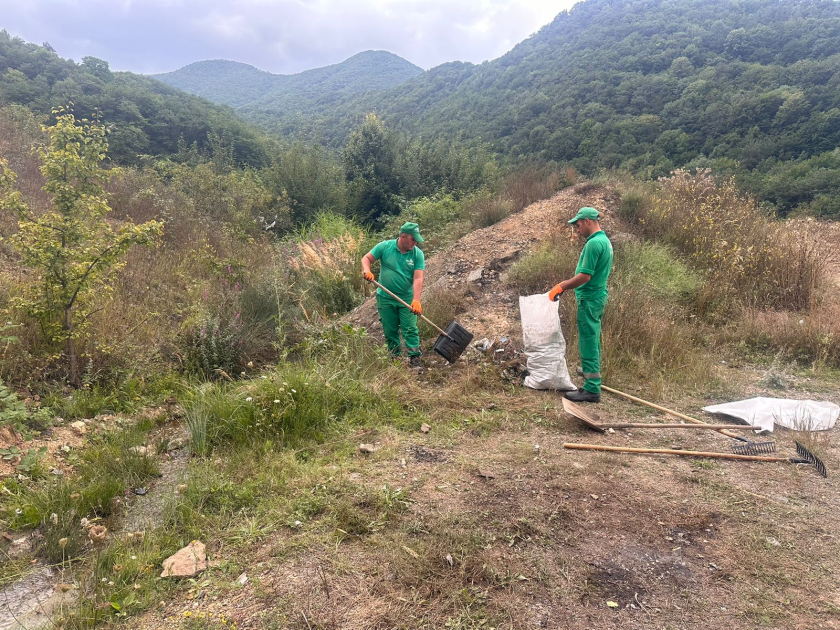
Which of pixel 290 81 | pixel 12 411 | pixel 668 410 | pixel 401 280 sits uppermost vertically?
pixel 290 81

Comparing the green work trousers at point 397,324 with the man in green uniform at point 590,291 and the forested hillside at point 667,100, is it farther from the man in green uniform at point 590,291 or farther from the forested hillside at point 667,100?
the forested hillside at point 667,100

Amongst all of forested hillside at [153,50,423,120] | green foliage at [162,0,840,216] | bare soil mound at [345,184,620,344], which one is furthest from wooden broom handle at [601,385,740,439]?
forested hillside at [153,50,423,120]

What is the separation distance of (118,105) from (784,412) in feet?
94.1

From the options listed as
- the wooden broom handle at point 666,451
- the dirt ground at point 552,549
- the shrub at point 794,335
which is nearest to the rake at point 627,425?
the dirt ground at point 552,549

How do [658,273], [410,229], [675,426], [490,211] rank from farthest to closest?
[490,211] → [658,273] → [410,229] → [675,426]

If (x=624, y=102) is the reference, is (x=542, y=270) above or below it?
below

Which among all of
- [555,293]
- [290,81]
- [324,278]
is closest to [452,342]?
[555,293]

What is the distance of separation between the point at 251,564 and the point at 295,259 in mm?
5774

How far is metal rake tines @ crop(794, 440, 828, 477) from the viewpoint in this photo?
2963mm

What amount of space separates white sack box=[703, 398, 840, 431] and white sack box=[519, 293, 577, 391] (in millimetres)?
1371

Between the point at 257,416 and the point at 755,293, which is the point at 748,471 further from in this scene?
the point at 755,293

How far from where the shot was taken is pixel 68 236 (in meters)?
3.60

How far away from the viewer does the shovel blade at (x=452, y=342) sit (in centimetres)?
473

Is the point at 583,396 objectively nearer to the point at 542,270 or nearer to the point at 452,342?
the point at 452,342
